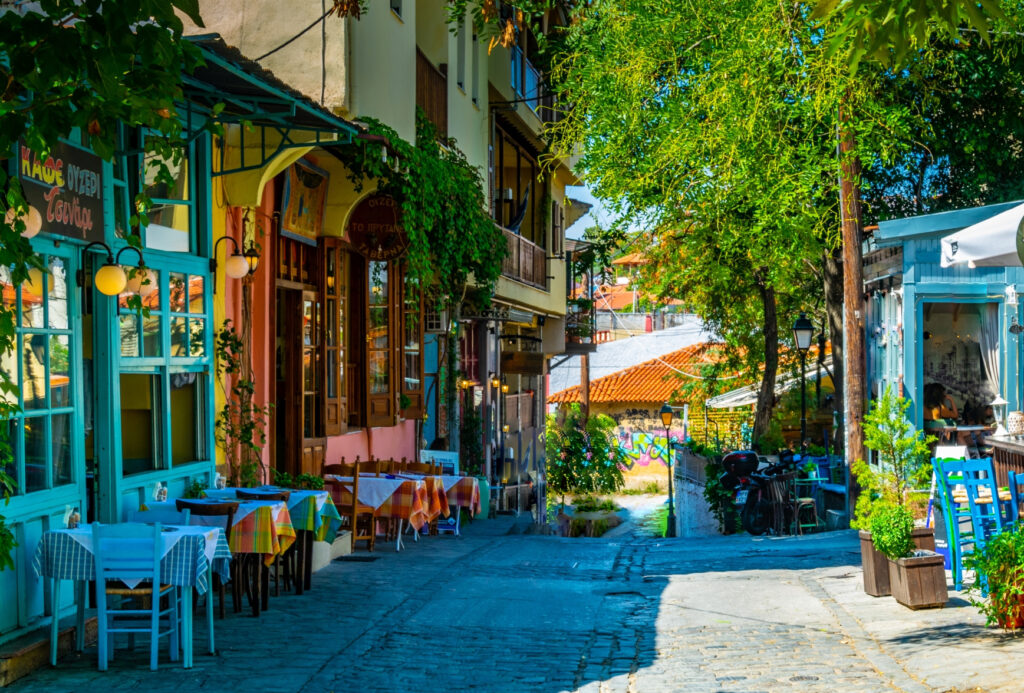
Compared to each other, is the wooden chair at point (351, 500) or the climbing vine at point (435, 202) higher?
the climbing vine at point (435, 202)

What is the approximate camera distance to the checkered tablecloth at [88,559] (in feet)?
26.4

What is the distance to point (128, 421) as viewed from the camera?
10.2 m

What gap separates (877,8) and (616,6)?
49.4 ft

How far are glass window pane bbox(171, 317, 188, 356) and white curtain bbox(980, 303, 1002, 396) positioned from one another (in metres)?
12.3

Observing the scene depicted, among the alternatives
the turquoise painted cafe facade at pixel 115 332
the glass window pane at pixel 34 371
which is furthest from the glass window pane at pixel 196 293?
the glass window pane at pixel 34 371

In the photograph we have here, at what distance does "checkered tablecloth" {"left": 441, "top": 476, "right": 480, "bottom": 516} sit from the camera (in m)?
15.9

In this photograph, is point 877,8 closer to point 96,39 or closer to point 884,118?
point 96,39

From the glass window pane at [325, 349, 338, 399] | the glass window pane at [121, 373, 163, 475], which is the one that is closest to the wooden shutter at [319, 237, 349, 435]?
the glass window pane at [325, 349, 338, 399]

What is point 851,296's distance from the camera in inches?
662

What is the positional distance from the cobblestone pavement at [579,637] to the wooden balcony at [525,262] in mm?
10354

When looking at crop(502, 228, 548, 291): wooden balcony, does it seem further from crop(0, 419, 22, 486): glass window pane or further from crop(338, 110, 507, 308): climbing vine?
crop(0, 419, 22, 486): glass window pane

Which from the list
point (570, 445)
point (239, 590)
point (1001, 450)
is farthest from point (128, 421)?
point (570, 445)

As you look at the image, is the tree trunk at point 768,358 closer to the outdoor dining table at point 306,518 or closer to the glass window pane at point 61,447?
the outdoor dining table at point 306,518

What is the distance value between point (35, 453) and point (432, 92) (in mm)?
11346
